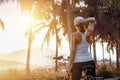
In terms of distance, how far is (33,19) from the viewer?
28.0m

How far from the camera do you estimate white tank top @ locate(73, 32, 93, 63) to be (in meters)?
5.50

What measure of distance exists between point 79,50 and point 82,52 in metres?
0.07

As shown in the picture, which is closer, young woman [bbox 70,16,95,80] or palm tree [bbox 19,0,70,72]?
young woman [bbox 70,16,95,80]

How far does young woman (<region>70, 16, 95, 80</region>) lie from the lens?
18.1ft

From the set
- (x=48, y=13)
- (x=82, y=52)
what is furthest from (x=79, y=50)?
(x=48, y=13)

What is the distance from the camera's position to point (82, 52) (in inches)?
220

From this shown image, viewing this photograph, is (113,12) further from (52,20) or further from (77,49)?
(77,49)

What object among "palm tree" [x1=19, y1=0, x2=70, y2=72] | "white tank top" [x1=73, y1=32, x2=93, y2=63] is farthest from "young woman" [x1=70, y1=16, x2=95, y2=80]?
"palm tree" [x1=19, y1=0, x2=70, y2=72]

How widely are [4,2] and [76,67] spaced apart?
19001mm

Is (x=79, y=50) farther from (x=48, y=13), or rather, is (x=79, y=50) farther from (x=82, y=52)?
(x=48, y=13)

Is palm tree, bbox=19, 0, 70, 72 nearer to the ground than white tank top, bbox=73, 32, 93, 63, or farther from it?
farther from it

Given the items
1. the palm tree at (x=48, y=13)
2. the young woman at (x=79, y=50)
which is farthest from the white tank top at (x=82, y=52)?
the palm tree at (x=48, y=13)

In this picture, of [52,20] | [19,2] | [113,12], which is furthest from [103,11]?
[19,2]

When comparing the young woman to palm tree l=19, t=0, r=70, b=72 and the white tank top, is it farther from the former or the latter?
palm tree l=19, t=0, r=70, b=72
